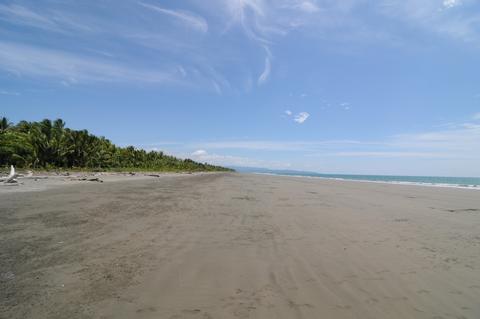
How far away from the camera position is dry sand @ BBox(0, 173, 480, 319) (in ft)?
13.0

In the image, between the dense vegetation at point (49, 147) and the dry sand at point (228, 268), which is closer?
the dry sand at point (228, 268)

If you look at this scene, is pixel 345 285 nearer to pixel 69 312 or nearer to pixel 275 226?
pixel 69 312

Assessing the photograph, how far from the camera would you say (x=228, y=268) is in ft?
17.8

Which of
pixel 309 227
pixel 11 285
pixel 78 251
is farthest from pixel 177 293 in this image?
pixel 309 227

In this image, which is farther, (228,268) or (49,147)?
(49,147)

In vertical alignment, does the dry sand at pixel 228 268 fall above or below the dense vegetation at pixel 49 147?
below

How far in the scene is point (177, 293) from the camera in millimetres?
4309

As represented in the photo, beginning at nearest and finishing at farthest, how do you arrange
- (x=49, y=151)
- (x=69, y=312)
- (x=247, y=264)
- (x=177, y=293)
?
(x=69, y=312) < (x=177, y=293) < (x=247, y=264) < (x=49, y=151)

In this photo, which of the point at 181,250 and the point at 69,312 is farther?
the point at 181,250

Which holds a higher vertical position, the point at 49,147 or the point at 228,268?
the point at 49,147

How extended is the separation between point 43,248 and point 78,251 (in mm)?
655

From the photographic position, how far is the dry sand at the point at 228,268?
13.0 feet

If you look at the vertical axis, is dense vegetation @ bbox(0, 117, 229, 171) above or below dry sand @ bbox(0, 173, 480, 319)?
above

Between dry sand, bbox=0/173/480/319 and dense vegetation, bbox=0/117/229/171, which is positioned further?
dense vegetation, bbox=0/117/229/171
